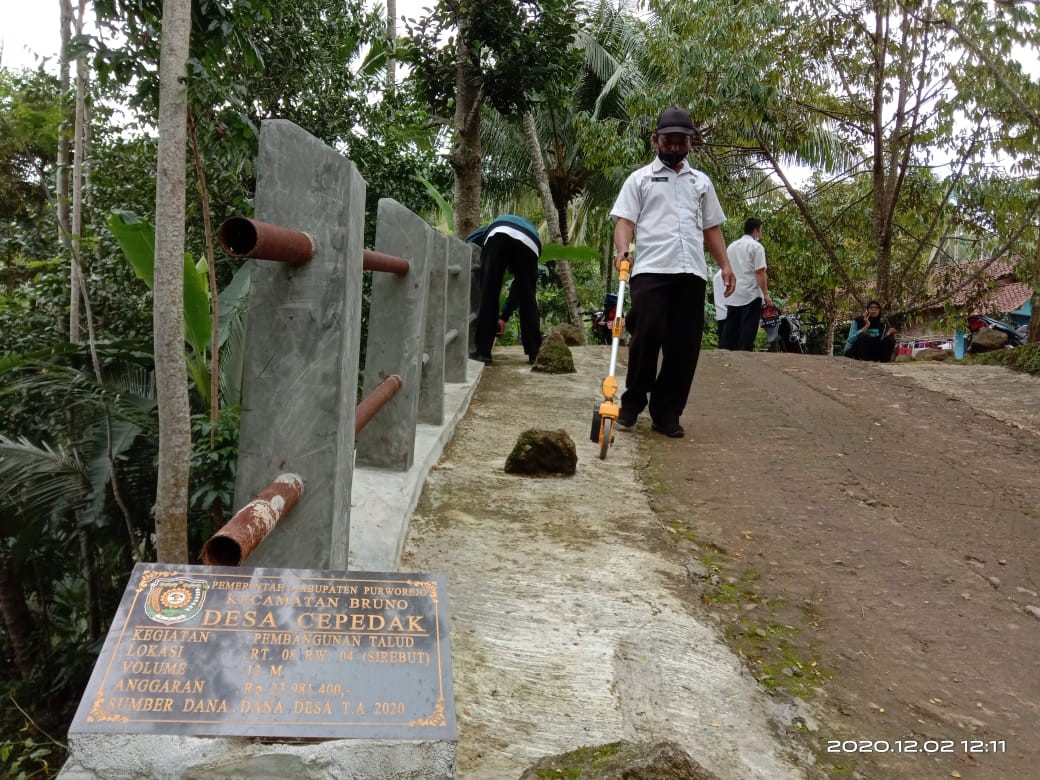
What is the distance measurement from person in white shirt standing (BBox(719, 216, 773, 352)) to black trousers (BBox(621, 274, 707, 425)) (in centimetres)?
434

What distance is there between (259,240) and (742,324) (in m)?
9.26

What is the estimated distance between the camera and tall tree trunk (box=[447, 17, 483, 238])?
32.2 ft

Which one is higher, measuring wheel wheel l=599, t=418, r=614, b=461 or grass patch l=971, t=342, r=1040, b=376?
grass patch l=971, t=342, r=1040, b=376

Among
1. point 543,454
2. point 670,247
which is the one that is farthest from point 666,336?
point 543,454

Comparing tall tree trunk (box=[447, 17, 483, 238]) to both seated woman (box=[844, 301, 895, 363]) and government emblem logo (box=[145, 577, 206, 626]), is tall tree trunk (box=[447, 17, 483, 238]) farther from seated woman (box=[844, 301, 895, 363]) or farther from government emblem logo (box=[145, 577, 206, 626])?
government emblem logo (box=[145, 577, 206, 626])

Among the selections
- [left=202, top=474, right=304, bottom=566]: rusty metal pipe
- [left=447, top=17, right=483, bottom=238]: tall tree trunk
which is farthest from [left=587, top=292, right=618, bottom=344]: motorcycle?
[left=202, top=474, right=304, bottom=566]: rusty metal pipe

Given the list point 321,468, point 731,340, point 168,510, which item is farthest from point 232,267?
point 731,340

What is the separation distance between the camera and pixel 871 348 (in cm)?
1142

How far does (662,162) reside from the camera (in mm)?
5117

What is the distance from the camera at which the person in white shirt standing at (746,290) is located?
9734 millimetres

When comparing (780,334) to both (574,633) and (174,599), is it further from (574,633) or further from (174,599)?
(174,599)

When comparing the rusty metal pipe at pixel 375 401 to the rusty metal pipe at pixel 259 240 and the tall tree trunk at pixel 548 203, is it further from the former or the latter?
the tall tree trunk at pixel 548 203

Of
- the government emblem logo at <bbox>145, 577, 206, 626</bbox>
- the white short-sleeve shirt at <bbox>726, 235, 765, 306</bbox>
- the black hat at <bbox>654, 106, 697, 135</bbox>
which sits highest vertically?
the black hat at <bbox>654, 106, 697, 135</bbox>

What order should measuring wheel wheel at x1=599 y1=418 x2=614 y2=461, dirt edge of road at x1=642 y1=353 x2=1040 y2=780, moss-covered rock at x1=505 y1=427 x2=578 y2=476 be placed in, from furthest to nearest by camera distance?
1. measuring wheel wheel at x1=599 y1=418 x2=614 y2=461
2. moss-covered rock at x1=505 y1=427 x2=578 y2=476
3. dirt edge of road at x1=642 y1=353 x2=1040 y2=780
